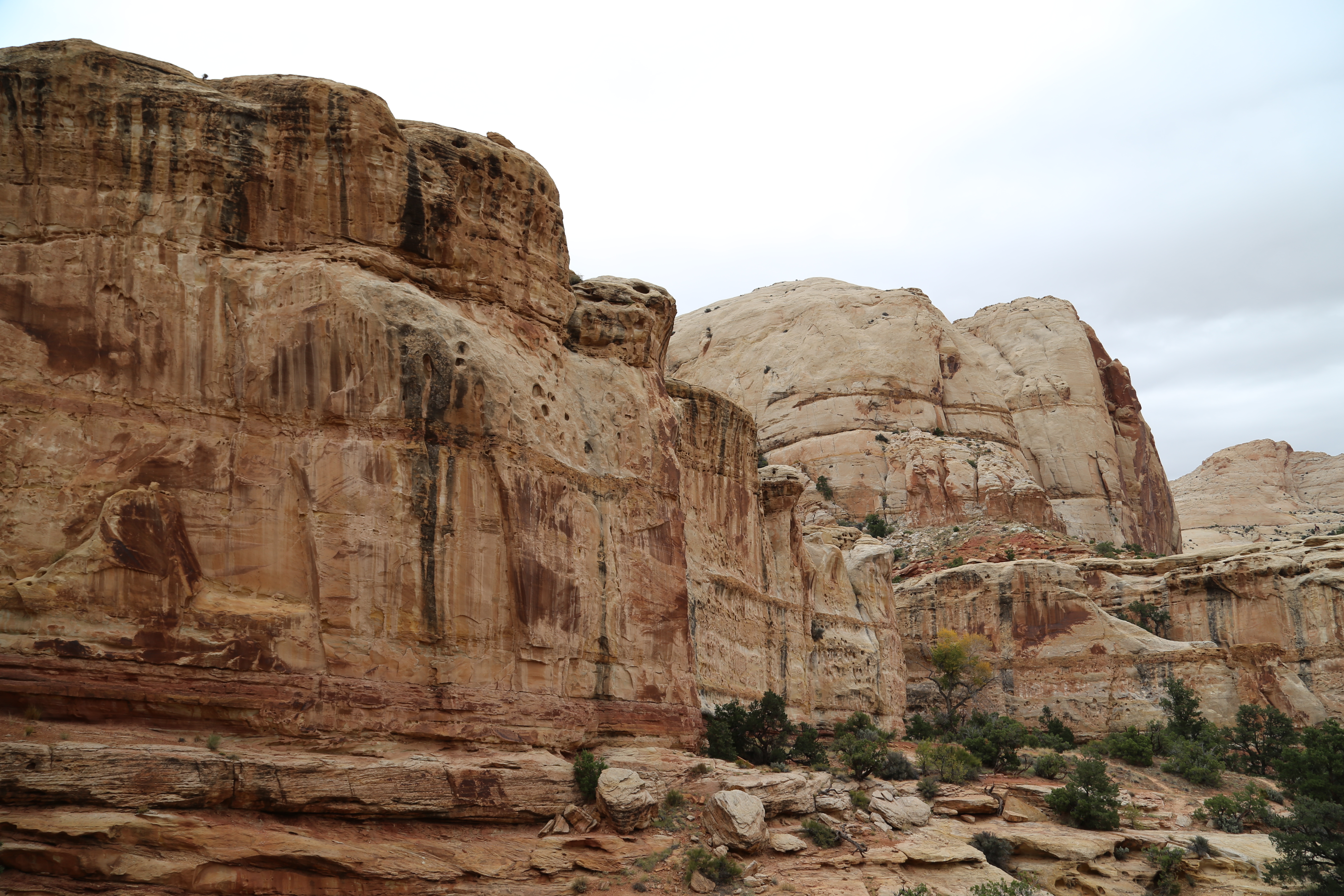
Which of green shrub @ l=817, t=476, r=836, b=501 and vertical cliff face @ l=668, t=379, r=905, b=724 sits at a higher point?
green shrub @ l=817, t=476, r=836, b=501

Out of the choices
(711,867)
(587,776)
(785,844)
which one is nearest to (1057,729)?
(785,844)

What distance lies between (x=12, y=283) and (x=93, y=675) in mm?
8193

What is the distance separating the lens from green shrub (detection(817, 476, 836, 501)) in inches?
3374

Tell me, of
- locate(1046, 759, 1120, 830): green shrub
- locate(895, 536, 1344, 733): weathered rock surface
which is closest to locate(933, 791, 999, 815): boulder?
locate(1046, 759, 1120, 830): green shrub

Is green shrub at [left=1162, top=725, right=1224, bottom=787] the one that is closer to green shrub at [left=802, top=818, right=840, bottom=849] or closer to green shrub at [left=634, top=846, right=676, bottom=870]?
green shrub at [left=802, top=818, right=840, bottom=849]

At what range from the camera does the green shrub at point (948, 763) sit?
134ft

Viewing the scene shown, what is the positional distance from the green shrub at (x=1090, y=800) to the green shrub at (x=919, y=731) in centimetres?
1375

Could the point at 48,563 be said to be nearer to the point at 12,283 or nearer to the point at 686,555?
the point at 12,283

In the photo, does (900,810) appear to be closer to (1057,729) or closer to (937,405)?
(1057,729)

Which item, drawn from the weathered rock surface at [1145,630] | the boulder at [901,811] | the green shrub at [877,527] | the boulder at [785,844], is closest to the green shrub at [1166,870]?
the boulder at [901,811]

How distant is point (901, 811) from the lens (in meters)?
33.7

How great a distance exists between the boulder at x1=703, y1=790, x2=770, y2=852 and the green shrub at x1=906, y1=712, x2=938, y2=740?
2722cm

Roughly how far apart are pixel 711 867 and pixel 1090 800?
18525mm

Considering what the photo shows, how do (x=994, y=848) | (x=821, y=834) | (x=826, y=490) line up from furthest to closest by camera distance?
(x=826, y=490) < (x=994, y=848) < (x=821, y=834)
